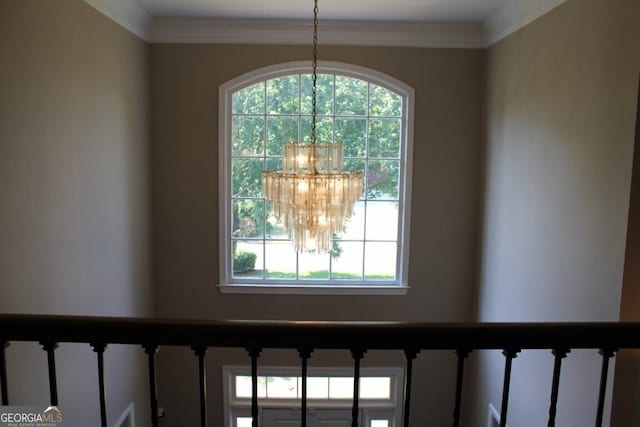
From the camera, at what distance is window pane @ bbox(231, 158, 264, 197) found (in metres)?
4.18

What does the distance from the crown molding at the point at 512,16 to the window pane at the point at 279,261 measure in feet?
8.93

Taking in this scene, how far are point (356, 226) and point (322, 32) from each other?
1.89 meters

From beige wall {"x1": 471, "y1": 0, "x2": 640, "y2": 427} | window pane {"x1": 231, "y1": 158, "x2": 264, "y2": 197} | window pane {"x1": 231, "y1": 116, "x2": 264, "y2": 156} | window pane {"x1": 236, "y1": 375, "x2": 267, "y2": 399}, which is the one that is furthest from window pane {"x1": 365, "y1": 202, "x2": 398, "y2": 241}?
window pane {"x1": 236, "y1": 375, "x2": 267, "y2": 399}

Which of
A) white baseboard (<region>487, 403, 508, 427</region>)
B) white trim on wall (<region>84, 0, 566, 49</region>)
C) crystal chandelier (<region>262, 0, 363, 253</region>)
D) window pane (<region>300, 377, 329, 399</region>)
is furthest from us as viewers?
window pane (<region>300, 377, 329, 399</region>)

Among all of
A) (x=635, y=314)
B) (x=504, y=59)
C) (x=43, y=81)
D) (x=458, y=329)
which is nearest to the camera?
(x=458, y=329)

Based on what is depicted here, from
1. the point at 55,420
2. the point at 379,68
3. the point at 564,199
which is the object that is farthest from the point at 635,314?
the point at 379,68

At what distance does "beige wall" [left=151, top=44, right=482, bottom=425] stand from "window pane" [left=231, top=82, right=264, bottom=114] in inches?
7.8

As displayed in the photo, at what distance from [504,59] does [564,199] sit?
1.49 m

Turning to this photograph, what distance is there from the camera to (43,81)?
242 centimetres

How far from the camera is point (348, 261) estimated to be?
4344 millimetres

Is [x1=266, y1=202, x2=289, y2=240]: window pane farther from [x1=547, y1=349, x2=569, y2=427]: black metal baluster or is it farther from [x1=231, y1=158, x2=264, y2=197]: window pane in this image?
[x1=547, y1=349, x2=569, y2=427]: black metal baluster

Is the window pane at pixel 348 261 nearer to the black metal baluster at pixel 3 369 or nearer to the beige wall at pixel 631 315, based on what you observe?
the beige wall at pixel 631 315

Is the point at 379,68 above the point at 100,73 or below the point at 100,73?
above

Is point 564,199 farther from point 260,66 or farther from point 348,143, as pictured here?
point 260,66
